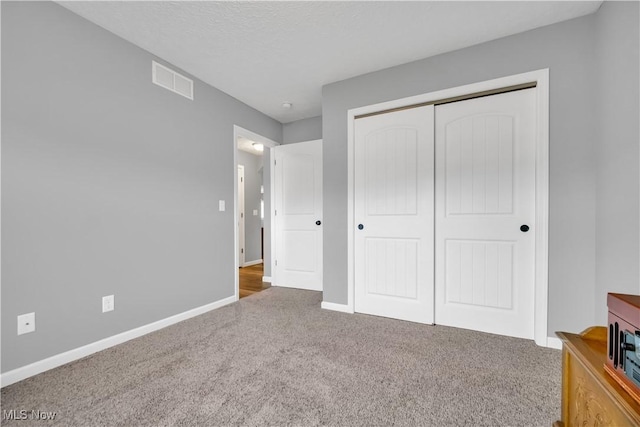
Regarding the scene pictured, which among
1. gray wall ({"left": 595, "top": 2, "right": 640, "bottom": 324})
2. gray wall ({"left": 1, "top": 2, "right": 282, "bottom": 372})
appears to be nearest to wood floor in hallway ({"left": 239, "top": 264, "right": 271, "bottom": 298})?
gray wall ({"left": 1, "top": 2, "right": 282, "bottom": 372})

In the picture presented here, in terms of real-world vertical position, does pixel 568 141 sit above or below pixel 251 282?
above

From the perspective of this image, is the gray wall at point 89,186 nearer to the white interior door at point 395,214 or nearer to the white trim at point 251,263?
the white interior door at point 395,214

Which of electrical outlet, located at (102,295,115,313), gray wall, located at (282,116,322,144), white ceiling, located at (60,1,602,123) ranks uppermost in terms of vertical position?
white ceiling, located at (60,1,602,123)

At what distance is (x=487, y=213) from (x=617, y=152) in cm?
85

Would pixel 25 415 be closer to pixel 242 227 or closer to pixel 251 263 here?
pixel 242 227

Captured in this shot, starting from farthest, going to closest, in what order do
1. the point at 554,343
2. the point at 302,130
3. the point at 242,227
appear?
the point at 242,227, the point at 302,130, the point at 554,343

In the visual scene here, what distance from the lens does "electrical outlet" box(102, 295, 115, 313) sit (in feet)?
6.87

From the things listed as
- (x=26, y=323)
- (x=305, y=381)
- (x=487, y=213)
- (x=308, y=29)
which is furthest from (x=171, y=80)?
(x=487, y=213)

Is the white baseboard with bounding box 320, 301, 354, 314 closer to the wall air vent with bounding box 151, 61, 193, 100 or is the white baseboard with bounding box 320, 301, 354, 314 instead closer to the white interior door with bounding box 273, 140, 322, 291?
the white interior door with bounding box 273, 140, 322, 291

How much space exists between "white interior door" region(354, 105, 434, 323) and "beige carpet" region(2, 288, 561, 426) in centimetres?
34

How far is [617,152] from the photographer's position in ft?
5.60

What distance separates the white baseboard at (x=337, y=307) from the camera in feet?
9.48

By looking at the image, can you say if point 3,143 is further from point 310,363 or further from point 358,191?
point 358,191

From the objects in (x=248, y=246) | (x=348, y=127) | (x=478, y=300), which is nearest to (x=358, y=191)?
(x=348, y=127)
